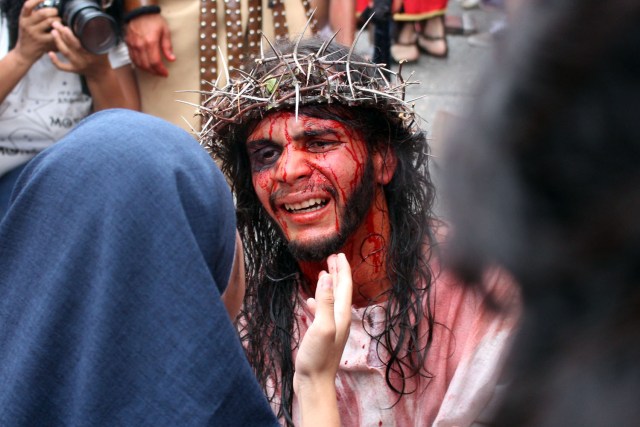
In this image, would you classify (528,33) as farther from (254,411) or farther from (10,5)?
(10,5)

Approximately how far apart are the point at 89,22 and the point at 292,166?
47.7 inches

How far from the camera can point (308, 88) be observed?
248cm

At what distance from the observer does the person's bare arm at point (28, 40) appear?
3.30m

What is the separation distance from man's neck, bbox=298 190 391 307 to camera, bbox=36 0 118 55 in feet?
4.24

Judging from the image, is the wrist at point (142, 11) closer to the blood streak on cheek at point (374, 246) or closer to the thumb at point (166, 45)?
the thumb at point (166, 45)

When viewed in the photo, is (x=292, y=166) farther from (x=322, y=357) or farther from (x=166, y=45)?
(x=166, y=45)

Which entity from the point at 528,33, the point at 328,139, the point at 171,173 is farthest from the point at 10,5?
the point at 528,33

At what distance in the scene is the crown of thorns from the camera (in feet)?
8.17

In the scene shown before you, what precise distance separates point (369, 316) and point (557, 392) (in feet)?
5.65

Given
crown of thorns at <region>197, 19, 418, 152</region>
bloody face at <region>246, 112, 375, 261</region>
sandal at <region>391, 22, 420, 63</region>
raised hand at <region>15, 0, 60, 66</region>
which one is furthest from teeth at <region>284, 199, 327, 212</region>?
sandal at <region>391, 22, 420, 63</region>

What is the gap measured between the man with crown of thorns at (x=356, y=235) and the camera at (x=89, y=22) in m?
0.89

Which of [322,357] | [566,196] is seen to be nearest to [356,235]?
[322,357]

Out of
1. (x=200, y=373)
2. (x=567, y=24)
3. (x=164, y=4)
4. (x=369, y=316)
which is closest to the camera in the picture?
(x=567, y=24)

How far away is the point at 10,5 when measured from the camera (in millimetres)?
3400
